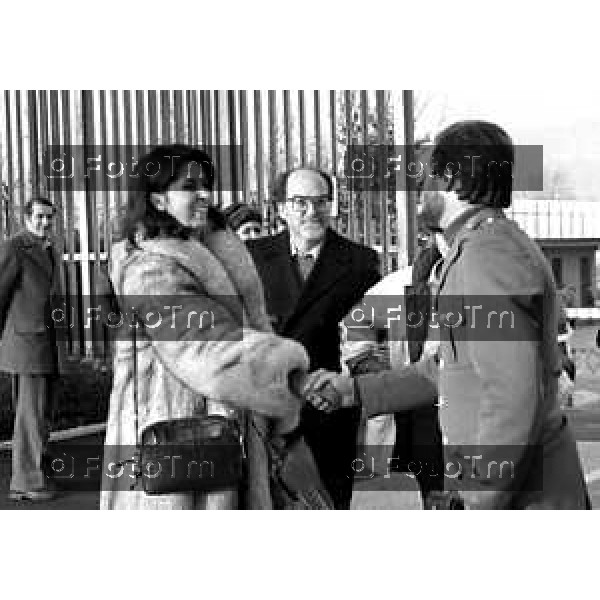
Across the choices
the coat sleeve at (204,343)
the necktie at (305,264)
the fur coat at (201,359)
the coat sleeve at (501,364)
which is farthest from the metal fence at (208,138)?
the coat sleeve at (501,364)

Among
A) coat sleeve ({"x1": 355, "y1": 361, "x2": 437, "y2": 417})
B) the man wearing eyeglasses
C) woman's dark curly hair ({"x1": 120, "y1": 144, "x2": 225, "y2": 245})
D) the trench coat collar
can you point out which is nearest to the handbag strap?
woman's dark curly hair ({"x1": 120, "y1": 144, "x2": 225, "y2": 245})

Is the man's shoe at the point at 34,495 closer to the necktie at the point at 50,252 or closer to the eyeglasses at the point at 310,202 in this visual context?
the necktie at the point at 50,252

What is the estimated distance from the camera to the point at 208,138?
395 cm

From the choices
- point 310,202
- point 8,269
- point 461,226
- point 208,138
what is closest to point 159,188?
point 208,138

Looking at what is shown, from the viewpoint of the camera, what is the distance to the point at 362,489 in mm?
3977

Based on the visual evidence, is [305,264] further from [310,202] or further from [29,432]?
[29,432]

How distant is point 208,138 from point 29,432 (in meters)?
1.07

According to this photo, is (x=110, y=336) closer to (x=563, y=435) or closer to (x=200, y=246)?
(x=200, y=246)

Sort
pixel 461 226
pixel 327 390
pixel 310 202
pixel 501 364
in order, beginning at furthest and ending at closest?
pixel 310 202 < pixel 327 390 < pixel 461 226 < pixel 501 364

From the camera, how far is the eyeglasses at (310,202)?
156 inches

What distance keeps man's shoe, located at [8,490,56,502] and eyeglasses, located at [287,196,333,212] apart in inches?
45.5

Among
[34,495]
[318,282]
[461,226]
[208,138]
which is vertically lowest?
[34,495]

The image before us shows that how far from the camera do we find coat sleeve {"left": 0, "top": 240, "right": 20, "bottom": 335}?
13.4 feet
